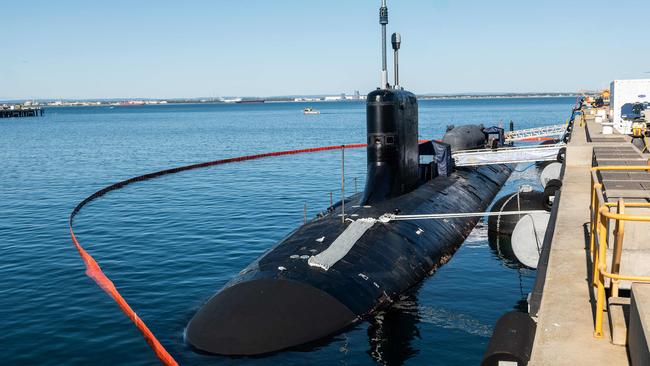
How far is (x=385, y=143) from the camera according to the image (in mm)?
25281

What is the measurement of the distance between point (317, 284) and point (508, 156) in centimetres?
2609

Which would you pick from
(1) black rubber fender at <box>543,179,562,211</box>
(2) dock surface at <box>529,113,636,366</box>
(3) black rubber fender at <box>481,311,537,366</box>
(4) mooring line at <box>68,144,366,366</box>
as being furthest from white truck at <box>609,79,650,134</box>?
(3) black rubber fender at <box>481,311,537,366</box>

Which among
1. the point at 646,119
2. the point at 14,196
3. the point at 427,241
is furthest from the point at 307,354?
the point at 646,119

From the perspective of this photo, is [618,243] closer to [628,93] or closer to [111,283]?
[111,283]

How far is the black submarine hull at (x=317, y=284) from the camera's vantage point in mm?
15172

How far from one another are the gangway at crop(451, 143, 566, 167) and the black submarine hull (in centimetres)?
1400

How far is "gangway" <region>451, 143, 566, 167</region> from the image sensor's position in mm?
38594

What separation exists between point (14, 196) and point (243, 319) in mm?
37946

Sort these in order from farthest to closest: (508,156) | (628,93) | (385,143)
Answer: (628,93), (508,156), (385,143)

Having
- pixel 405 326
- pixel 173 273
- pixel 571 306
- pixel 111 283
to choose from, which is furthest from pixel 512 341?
pixel 111 283

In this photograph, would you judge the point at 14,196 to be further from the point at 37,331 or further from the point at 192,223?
the point at 37,331

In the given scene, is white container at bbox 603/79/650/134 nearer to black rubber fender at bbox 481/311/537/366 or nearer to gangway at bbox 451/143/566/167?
gangway at bbox 451/143/566/167

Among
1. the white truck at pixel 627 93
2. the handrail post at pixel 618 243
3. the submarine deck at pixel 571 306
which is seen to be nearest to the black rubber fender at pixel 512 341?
the submarine deck at pixel 571 306

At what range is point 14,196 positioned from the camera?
4653 centimetres
